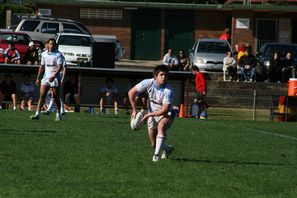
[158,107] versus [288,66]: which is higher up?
[158,107]

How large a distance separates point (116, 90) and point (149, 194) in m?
22.6

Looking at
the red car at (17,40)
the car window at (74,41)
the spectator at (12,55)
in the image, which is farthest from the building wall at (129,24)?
the spectator at (12,55)

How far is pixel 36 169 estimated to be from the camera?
11297 millimetres

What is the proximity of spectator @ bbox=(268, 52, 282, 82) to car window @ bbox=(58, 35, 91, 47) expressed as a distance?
25.4ft

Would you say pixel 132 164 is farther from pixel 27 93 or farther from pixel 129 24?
pixel 129 24

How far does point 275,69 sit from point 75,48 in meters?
8.39

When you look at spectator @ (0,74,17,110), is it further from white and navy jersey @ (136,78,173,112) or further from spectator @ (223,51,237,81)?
white and navy jersey @ (136,78,173,112)


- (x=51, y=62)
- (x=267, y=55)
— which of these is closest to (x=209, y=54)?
(x=267, y=55)

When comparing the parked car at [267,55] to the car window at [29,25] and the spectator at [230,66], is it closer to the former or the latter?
the spectator at [230,66]

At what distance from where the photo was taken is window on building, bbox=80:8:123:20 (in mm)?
52188

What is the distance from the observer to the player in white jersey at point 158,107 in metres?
12.7

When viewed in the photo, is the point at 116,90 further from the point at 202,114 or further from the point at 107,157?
the point at 107,157

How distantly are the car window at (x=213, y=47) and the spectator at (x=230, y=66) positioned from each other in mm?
2072

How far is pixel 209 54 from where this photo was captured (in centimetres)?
3997
